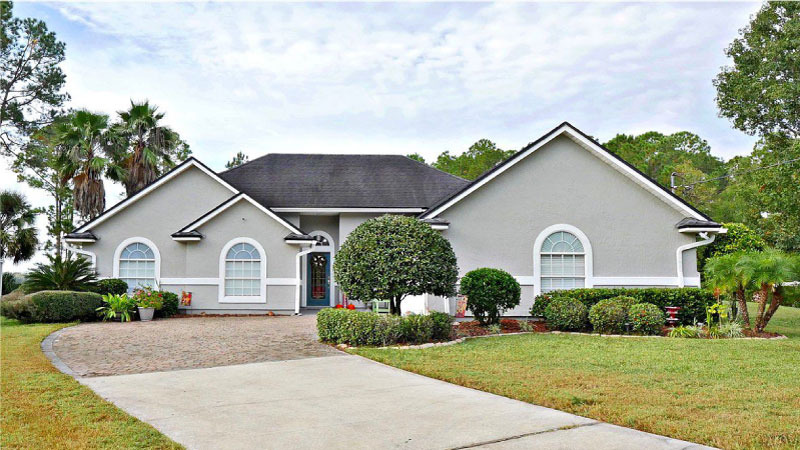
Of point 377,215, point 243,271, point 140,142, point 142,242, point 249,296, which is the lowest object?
point 249,296

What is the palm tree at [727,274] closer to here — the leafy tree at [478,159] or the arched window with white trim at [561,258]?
the arched window with white trim at [561,258]

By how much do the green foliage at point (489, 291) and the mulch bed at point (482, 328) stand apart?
36 centimetres

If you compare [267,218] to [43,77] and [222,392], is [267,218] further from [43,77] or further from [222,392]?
[43,77]

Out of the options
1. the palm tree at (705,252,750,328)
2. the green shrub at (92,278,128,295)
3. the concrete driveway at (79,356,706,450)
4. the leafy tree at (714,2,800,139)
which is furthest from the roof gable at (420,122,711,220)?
the leafy tree at (714,2,800,139)

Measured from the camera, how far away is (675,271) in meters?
17.0

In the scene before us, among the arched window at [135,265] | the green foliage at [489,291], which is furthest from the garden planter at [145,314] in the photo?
the green foliage at [489,291]

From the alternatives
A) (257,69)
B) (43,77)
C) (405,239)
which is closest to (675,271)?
(405,239)

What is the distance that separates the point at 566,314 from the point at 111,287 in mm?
14402

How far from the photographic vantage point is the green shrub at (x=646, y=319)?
45.4 feet

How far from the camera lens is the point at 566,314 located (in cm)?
1438

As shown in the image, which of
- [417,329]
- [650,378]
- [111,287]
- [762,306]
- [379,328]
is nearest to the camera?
[650,378]

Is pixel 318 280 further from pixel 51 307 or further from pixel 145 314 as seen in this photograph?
pixel 51 307

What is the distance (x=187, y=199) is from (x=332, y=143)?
61.0ft

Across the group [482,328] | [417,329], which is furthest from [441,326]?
[482,328]
